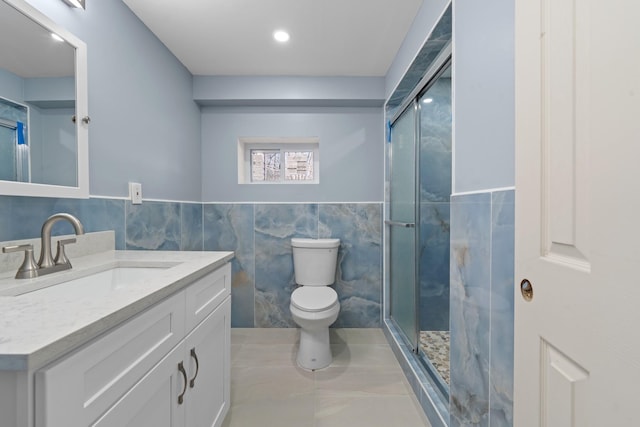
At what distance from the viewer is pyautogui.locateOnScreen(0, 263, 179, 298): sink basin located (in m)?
0.81

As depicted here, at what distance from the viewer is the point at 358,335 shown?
2322mm

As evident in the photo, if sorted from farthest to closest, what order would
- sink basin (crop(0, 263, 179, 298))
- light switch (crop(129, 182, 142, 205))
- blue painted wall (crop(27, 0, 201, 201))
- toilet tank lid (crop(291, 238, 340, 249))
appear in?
toilet tank lid (crop(291, 238, 340, 249)) → light switch (crop(129, 182, 142, 205)) → blue painted wall (crop(27, 0, 201, 201)) → sink basin (crop(0, 263, 179, 298))

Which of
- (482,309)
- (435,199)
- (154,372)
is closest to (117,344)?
(154,372)

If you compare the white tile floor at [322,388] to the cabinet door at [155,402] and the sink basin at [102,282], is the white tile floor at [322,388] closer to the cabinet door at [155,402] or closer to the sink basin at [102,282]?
the cabinet door at [155,402]

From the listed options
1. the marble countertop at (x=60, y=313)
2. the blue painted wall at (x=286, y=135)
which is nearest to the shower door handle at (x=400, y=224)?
the blue painted wall at (x=286, y=135)

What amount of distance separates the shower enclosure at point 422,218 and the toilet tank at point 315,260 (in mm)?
529

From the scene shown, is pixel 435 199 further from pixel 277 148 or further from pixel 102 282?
pixel 102 282

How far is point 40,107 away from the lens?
3.40 ft

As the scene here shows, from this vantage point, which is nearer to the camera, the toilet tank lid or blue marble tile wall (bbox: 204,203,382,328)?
the toilet tank lid

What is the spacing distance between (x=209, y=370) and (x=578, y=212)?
1321 mm

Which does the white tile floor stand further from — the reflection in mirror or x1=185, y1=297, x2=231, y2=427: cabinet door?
the reflection in mirror

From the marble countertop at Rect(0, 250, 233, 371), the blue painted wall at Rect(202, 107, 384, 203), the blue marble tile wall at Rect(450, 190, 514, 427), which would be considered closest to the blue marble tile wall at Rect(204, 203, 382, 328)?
the blue painted wall at Rect(202, 107, 384, 203)

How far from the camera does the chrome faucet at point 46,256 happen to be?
870 mm

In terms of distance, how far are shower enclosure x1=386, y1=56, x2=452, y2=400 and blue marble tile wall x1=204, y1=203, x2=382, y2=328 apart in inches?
9.1
